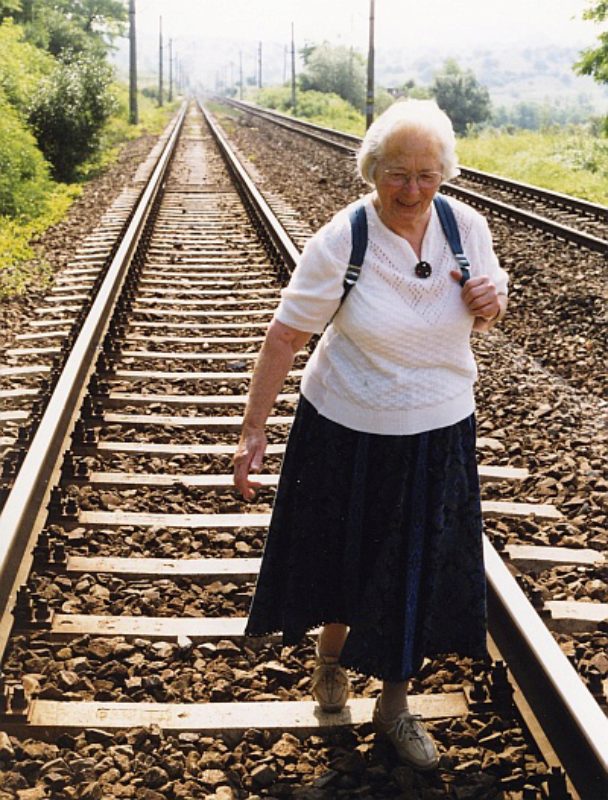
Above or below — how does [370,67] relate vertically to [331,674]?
above

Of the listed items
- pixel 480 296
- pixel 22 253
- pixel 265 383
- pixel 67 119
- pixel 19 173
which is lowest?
pixel 22 253

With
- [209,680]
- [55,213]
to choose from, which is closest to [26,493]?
[209,680]

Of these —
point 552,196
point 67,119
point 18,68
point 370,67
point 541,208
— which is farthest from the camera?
point 370,67

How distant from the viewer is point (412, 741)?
276cm

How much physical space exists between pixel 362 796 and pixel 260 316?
512 cm

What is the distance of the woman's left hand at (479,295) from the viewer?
101 inches

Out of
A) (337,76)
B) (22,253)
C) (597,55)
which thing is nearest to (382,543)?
(22,253)

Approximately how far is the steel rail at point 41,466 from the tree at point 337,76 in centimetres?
7171

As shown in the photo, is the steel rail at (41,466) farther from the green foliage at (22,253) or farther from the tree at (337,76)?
the tree at (337,76)

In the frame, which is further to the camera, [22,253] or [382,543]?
[22,253]

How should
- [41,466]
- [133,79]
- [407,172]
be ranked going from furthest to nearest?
[133,79], [41,466], [407,172]

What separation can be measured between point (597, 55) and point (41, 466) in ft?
77.1

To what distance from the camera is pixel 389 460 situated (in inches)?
105

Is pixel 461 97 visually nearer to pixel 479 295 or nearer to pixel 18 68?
pixel 18 68
